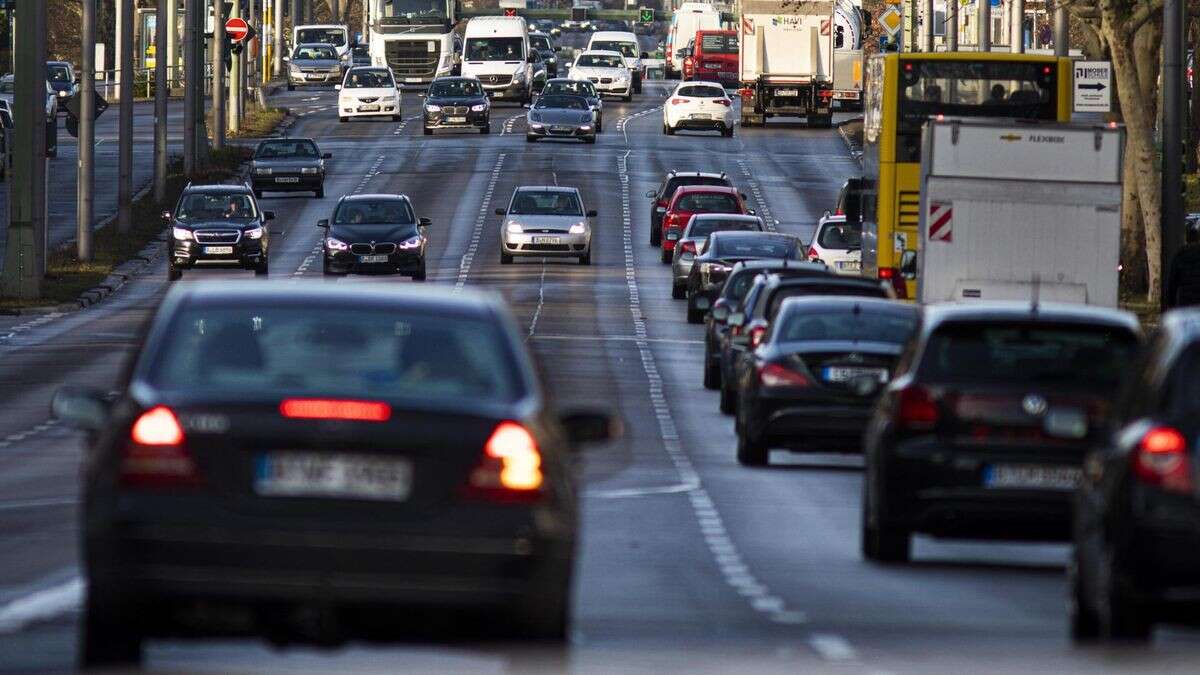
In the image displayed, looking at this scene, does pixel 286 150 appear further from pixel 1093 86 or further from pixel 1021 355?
pixel 1021 355

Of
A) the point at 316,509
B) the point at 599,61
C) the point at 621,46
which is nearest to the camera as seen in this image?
the point at 316,509

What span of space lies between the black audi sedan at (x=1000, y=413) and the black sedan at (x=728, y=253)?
25.7m

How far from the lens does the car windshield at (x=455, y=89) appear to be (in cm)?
8325

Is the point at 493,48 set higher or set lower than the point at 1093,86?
higher

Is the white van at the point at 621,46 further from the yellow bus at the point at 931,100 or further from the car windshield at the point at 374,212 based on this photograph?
the yellow bus at the point at 931,100

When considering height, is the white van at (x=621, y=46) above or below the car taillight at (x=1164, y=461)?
above

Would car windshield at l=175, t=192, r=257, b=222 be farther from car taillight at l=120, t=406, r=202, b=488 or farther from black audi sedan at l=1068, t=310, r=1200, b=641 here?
car taillight at l=120, t=406, r=202, b=488

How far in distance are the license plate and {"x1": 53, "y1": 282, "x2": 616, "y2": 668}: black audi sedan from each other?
5.28 metres

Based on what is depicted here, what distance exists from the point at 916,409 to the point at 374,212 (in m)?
36.2

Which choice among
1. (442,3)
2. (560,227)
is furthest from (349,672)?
(442,3)

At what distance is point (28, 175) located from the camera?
47250 mm

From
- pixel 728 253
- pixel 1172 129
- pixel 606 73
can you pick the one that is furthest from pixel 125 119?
pixel 606 73

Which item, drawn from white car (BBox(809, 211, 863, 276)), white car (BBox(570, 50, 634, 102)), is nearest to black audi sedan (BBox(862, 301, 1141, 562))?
white car (BBox(809, 211, 863, 276))

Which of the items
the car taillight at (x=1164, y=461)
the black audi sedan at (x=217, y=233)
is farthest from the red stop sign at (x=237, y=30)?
the car taillight at (x=1164, y=461)
